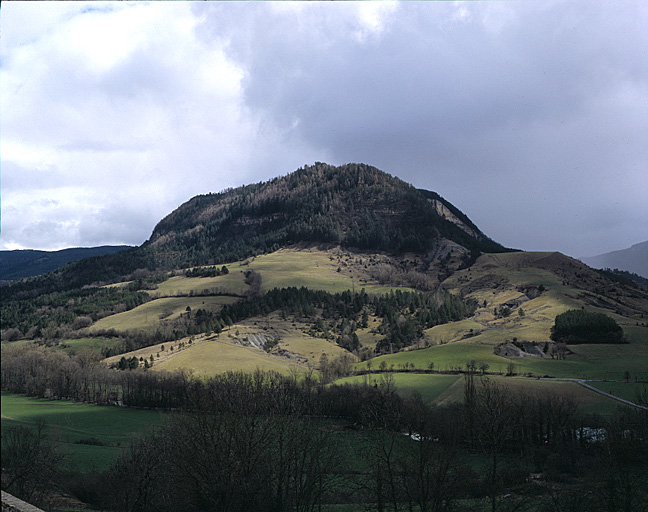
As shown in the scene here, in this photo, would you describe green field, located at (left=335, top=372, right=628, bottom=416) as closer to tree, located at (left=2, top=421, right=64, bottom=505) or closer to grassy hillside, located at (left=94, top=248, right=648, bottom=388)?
grassy hillside, located at (left=94, top=248, right=648, bottom=388)

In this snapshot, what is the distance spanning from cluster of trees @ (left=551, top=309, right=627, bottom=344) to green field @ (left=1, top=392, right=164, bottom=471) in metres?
86.2

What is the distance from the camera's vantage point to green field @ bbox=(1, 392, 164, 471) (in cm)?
4856

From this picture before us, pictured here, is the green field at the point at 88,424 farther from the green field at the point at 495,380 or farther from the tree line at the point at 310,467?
the green field at the point at 495,380

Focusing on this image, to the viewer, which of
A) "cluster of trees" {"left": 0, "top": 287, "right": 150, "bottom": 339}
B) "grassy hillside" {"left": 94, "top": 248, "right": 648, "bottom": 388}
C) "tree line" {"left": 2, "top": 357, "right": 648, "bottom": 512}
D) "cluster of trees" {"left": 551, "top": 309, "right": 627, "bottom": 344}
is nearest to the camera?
"tree line" {"left": 2, "top": 357, "right": 648, "bottom": 512}

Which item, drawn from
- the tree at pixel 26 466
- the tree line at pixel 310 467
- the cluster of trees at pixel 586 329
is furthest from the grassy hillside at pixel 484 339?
the tree at pixel 26 466

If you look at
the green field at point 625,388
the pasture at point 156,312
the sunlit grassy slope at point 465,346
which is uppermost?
the pasture at point 156,312

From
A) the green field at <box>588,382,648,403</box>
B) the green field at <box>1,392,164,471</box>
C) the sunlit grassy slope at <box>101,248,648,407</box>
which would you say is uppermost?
the sunlit grassy slope at <box>101,248,648,407</box>

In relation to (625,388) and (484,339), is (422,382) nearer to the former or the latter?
(625,388)

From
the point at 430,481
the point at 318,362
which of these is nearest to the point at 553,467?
the point at 430,481

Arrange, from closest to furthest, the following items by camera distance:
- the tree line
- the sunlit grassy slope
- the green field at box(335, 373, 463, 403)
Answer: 1. the tree line
2. the green field at box(335, 373, 463, 403)
3. the sunlit grassy slope

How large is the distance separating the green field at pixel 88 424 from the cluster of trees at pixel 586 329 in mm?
86244

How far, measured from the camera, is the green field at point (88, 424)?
4856cm

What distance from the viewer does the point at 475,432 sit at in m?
54.7

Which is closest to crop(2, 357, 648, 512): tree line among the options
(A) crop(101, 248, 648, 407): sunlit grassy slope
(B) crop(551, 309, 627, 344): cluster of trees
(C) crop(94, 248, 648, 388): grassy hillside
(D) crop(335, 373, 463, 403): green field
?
(A) crop(101, 248, 648, 407): sunlit grassy slope
